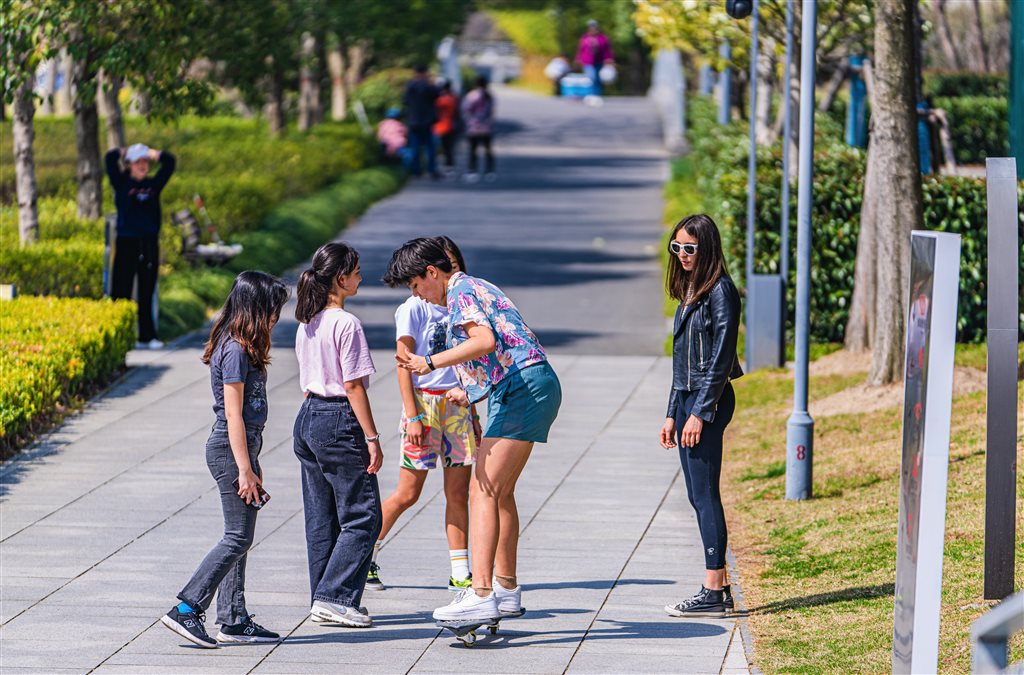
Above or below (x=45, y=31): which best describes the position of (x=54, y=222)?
below

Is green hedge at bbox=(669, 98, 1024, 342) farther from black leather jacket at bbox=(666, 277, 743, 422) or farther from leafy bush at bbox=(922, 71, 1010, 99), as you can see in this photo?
leafy bush at bbox=(922, 71, 1010, 99)

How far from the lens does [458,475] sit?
7625 mm

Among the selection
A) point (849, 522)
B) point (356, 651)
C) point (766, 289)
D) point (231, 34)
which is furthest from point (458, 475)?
point (231, 34)

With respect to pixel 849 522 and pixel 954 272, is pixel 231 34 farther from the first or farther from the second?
pixel 954 272

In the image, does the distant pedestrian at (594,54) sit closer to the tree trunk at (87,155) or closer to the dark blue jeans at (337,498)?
the tree trunk at (87,155)

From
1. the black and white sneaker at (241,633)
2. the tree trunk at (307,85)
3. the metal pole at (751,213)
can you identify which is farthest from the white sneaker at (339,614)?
the tree trunk at (307,85)

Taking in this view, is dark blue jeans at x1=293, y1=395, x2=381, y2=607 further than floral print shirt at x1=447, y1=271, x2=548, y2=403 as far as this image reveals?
Yes

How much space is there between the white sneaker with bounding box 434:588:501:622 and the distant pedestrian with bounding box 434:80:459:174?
2399cm

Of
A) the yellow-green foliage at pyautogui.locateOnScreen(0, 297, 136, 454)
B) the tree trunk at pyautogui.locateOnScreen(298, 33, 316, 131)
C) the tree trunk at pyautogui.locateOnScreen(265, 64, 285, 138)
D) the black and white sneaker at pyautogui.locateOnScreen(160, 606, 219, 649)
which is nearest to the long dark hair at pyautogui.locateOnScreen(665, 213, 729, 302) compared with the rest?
the black and white sneaker at pyautogui.locateOnScreen(160, 606, 219, 649)

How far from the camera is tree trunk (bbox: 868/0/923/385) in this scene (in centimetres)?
1266

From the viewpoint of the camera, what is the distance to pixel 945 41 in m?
37.4

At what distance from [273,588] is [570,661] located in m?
1.84

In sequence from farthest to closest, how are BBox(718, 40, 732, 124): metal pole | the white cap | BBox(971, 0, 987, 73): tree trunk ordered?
1. BBox(971, 0, 987, 73): tree trunk
2. BBox(718, 40, 732, 124): metal pole
3. the white cap

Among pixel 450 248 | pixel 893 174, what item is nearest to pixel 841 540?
pixel 450 248
